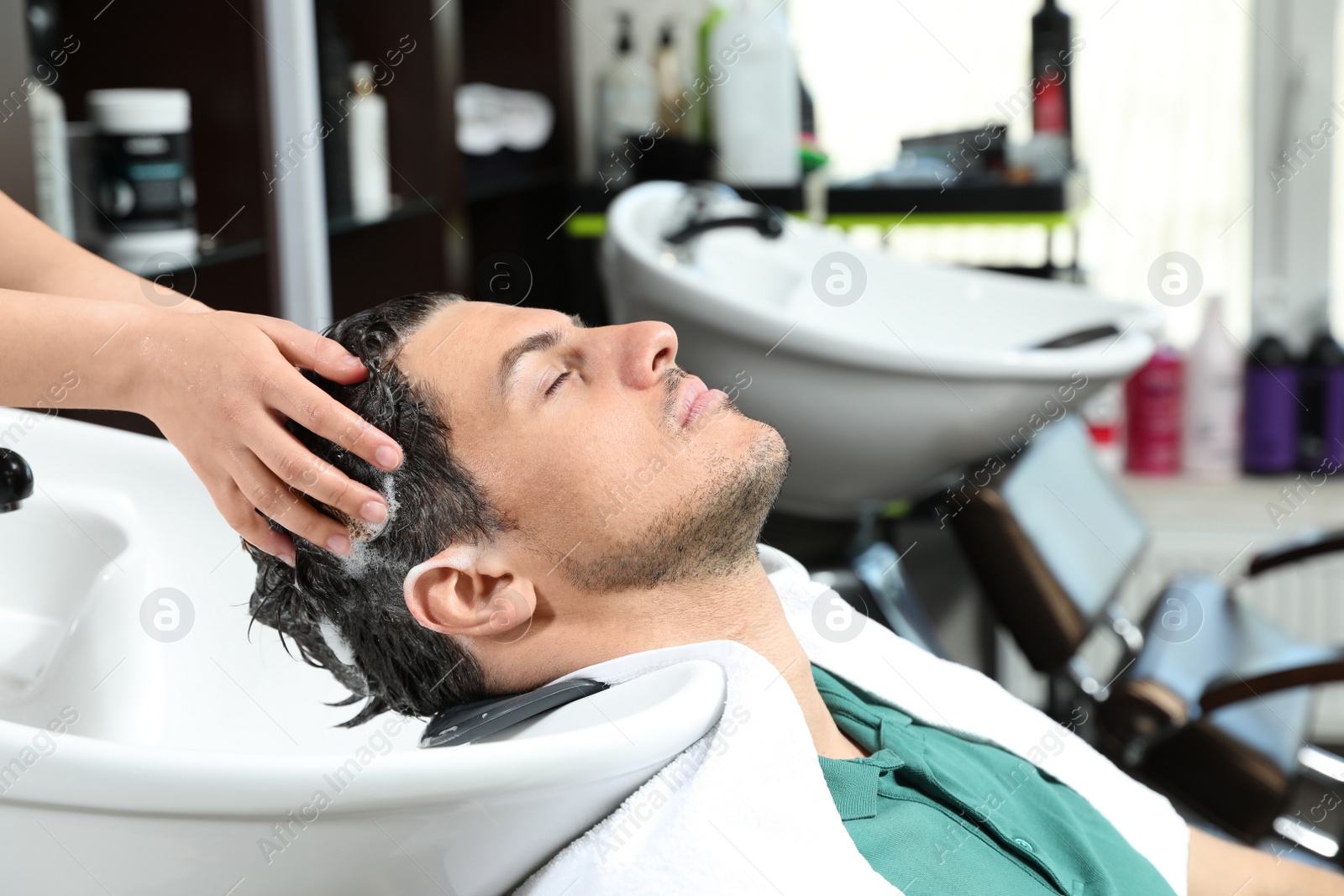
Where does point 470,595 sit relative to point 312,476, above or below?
below

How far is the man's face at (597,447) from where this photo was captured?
938mm

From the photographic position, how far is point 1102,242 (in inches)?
115

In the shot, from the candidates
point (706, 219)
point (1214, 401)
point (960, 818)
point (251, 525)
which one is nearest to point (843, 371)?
point (706, 219)

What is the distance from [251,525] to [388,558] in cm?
11

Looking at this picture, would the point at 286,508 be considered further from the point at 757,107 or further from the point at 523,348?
the point at 757,107

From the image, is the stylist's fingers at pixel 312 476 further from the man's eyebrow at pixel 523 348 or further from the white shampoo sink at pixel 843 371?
the white shampoo sink at pixel 843 371

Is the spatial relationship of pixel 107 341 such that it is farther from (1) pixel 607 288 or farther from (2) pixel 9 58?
(1) pixel 607 288

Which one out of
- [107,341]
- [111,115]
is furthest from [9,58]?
[107,341]

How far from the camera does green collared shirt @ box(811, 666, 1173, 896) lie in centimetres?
88

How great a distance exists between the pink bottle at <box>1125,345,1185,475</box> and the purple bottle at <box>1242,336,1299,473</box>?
0.49ft

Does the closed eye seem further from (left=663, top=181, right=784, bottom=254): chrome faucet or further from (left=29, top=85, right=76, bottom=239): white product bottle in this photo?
(left=663, top=181, right=784, bottom=254): chrome faucet

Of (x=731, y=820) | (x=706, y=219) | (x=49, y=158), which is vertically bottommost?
(x=731, y=820)

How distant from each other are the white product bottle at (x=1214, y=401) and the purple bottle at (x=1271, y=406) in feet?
0.11

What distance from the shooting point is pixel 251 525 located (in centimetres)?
87
